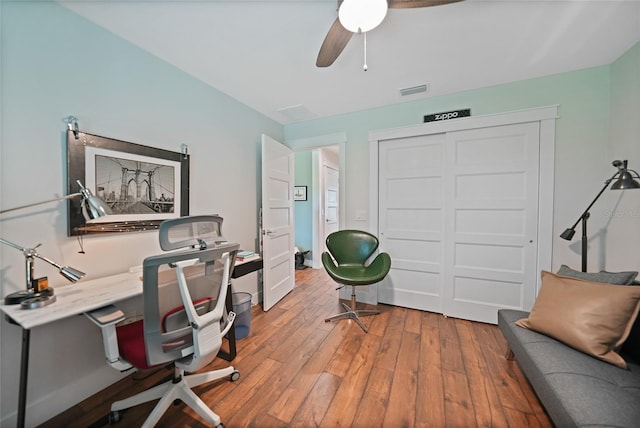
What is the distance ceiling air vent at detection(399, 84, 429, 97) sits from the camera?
235 centimetres

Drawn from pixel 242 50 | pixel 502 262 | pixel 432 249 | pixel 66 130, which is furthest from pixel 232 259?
pixel 502 262

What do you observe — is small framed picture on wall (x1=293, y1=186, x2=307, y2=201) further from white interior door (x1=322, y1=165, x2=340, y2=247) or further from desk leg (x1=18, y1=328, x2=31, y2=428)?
desk leg (x1=18, y1=328, x2=31, y2=428)

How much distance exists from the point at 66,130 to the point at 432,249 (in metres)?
3.27

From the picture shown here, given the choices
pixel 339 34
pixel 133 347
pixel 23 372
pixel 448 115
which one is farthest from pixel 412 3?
pixel 23 372

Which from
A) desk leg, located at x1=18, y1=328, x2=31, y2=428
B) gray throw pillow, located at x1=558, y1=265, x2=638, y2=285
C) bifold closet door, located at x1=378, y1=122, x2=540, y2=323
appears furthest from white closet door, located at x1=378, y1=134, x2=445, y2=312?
desk leg, located at x1=18, y1=328, x2=31, y2=428

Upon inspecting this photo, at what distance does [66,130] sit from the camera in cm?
140

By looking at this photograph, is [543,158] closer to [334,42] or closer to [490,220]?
[490,220]

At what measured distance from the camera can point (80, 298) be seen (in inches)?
47.3

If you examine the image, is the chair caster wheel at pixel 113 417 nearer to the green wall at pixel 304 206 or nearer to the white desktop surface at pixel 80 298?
the white desktop surface at pixel 80 298

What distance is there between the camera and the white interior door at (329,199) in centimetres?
455

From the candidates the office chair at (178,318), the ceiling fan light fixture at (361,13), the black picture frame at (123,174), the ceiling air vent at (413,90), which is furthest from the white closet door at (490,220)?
the black picture frame at (123,174)

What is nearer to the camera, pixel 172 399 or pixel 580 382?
pixel 580 382

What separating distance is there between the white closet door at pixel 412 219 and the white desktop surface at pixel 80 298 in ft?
8.07

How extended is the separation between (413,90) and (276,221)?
215 cm
